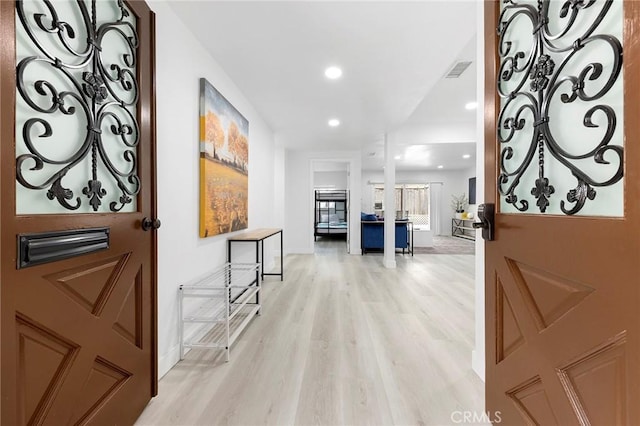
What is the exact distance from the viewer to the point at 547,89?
0.88 m

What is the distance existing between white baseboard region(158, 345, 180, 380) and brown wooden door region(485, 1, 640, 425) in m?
1.85

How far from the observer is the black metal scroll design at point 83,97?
82 centimetres

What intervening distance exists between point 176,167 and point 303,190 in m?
4.74

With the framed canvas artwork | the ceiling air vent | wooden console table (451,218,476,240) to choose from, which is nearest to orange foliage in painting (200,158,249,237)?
the framed canvas artwork

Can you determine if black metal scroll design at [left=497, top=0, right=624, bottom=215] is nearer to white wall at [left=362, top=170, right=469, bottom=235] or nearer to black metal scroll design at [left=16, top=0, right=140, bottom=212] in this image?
black metal scroll design at [left=16, top=0, right=140, bottom=212]

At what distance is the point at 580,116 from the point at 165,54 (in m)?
2.18

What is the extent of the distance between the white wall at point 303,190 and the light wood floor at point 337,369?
3282 millimetres

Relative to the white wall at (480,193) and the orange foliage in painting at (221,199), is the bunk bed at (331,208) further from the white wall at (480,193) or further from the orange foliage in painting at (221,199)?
the white wall at (480,193)

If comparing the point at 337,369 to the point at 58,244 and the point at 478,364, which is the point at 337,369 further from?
the point at 58,244

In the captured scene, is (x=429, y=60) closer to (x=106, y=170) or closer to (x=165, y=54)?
(x=165, y=54)

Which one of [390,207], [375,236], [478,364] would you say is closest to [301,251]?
[375,236]

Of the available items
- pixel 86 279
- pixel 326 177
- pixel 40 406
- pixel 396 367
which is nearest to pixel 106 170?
pixel 86 279

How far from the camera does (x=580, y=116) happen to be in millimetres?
787

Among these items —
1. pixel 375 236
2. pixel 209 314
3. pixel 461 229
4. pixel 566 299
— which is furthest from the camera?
pixel 461 229
